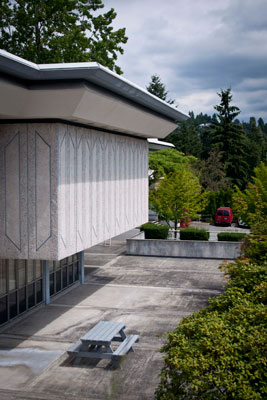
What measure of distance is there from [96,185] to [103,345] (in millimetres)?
5647

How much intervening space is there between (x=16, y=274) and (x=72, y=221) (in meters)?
3.43

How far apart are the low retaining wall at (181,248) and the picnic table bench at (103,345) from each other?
590 inches

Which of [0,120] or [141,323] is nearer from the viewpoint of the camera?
[0,120]

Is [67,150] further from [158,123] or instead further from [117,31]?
[117,31]

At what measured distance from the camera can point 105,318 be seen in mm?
17031

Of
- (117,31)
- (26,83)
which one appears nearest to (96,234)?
(26,83)

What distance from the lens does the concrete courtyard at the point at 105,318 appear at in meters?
11.6

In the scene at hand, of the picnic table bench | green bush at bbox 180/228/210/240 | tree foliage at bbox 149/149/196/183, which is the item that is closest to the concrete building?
the picnic table bench

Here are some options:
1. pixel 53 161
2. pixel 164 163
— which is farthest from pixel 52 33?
pixel 53 161

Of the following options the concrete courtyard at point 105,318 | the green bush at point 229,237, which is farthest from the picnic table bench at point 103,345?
the green bush at point 229,237

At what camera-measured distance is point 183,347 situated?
7.54 metres

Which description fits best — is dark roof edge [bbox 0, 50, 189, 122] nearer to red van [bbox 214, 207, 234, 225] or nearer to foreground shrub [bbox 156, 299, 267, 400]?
foreground shrub [bbox 156, 299, 267, 400]

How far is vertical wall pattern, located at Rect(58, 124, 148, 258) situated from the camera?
46.9 ft

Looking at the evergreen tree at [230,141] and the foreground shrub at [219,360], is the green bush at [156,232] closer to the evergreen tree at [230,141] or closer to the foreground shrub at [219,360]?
the foreground shrub at [219,360]
